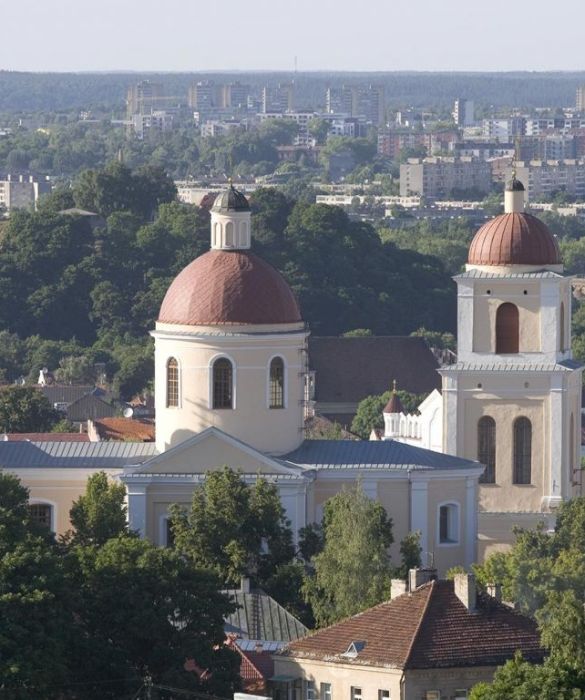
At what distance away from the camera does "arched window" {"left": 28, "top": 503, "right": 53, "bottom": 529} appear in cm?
6053

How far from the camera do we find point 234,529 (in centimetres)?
5775

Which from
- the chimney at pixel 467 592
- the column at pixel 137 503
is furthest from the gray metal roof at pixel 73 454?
the chimney at pixel 467 592

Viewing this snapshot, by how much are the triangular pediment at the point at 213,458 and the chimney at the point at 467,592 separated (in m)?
12.3

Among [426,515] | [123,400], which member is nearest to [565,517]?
[426,515]

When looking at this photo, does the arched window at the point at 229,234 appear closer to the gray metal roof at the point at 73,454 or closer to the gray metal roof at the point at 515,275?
the gray metal roof at the point at 73,454

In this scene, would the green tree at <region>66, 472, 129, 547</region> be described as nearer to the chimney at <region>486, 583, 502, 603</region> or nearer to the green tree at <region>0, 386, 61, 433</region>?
the chimney at <region>486, 583, 502, 603</region>

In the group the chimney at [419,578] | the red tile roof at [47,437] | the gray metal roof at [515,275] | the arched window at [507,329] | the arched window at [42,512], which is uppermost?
the gray metal roof at [515,275]

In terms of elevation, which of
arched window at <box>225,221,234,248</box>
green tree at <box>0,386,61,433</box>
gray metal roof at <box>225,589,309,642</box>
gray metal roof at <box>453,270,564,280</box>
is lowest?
green tree at <box>0,386,61,433</box>

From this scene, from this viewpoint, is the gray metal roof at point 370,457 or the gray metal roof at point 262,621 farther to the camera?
the gray metal roof at point 370,457

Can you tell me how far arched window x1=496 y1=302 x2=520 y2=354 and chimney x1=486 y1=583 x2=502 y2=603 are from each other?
11916mm

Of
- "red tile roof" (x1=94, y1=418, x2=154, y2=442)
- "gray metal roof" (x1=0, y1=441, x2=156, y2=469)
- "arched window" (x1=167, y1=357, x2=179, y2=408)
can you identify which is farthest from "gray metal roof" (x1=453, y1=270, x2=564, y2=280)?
"red tile roof" (x1=94, y1=418, x2=154, y2=442)

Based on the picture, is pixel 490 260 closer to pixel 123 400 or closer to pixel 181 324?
pixel 181 324

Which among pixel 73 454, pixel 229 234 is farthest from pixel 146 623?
pixel 229 234

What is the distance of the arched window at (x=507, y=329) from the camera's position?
214 feet
